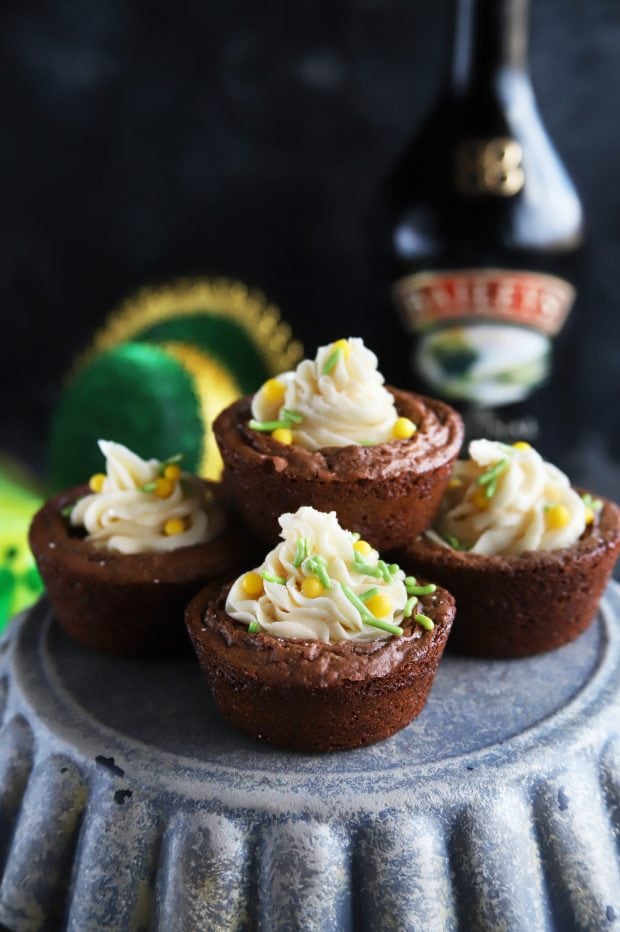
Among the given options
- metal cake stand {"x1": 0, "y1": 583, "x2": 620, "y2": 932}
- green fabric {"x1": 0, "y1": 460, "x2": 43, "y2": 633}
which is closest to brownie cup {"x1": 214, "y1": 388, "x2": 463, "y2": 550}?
metal cake stand {"x1": 0, "y1": 583, "x2": 620, "y2": 932}

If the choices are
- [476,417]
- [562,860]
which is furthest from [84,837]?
[476,417]

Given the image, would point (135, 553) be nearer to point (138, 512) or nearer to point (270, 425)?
point (138, 512)

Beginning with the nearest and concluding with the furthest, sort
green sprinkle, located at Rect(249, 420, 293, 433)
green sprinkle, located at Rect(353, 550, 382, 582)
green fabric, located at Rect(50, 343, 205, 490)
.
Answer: green sprinkle, located at Rect(353, 550, 382, 582)
green sprinkle, located at Rect(249, 420, 293, 433)
green fabric, located at Rect(50, 343, 205, 490)

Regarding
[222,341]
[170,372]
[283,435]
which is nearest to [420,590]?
[283,435]

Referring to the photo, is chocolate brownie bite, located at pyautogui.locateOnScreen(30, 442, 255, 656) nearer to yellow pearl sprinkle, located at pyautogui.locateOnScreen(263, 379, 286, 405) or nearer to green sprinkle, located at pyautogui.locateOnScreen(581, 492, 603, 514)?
yellow pearl sprinkle, located at pyautogui.locateOnScreen(263, 379, 286, 405)

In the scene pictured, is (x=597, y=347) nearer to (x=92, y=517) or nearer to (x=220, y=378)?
(x=220, y=378)
